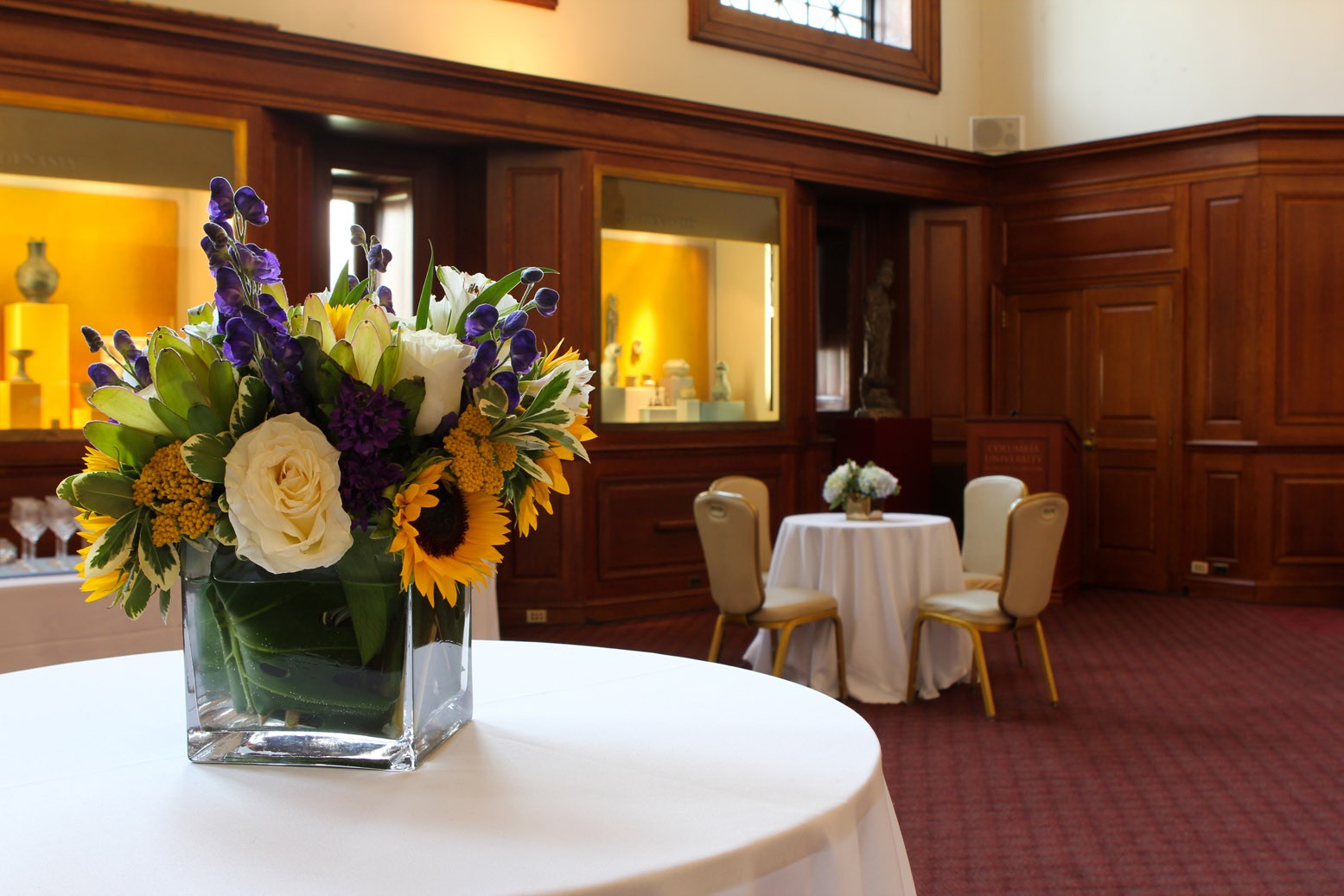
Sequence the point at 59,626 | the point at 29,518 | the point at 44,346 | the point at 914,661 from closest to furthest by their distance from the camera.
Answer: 1. the point at 59,626
2. the point at 29,518
3. the point at 914,661
4. the point at 44,346

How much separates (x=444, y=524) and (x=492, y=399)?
136 mm

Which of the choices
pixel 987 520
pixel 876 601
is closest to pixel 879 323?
pixel 987 520

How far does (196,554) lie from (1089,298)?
330 inches

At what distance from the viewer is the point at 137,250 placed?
5.60 metres

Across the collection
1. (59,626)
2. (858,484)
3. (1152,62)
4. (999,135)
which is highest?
(1152,62)

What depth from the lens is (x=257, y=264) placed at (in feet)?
3.87

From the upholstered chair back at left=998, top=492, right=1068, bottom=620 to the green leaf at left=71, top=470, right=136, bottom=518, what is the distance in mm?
3962

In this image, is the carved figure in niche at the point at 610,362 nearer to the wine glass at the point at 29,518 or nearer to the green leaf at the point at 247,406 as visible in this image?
the wine glass at the point at 29,518

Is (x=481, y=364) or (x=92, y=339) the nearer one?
(x=481, y=364)

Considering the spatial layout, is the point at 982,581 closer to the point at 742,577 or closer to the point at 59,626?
the point at 742,577

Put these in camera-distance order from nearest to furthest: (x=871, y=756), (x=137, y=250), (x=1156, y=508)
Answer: (x=871, y=756) → (x=137, y=250) → (x=1156, y=508)

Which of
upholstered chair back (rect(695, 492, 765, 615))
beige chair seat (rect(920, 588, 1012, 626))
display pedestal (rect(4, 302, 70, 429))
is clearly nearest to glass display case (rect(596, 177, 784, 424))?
upholstered chair back (rect(695, 492, 765, 615))

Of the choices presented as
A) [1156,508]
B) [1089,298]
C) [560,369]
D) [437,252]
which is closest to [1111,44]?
[1089,298]

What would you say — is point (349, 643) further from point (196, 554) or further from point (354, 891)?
point (354, 891)
